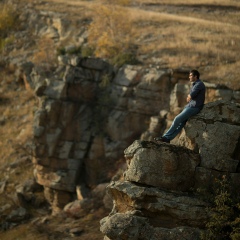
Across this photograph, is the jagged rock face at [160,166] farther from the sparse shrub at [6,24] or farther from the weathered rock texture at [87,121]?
the sparse shrub at [6,24]

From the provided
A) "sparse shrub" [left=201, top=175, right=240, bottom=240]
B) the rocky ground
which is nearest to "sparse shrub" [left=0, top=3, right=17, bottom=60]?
the rocky ground

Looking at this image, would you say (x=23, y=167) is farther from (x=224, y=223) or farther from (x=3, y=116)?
(x=224, y=223)

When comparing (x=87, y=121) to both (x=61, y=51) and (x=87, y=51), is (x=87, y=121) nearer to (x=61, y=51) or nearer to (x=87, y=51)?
(x=87, y=51)

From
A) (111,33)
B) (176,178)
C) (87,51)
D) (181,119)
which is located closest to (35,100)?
(87,51)

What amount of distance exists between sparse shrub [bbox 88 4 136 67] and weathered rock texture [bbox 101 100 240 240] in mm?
19835

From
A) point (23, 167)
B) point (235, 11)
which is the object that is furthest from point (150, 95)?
point (235, 11)

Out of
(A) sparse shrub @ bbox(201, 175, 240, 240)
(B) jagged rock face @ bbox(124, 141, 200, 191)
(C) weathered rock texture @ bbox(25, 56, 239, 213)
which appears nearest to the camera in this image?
(A) sparse shrub @ bbox(201, 175, 240, 240)

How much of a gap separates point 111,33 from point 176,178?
2489 centimetres

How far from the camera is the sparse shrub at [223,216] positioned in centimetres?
1205

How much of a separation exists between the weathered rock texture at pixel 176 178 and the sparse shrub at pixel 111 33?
65.1 ft

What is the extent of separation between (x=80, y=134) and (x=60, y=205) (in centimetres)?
459

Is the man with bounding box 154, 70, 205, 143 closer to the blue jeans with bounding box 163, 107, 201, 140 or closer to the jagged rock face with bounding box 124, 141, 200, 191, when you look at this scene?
the blue jeans with bounding box 163, 107, 201, 140

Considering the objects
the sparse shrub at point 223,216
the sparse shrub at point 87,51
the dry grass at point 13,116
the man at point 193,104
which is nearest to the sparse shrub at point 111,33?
the sparse shrub at point 87,51

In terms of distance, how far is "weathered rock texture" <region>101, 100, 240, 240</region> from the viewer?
12484mm
